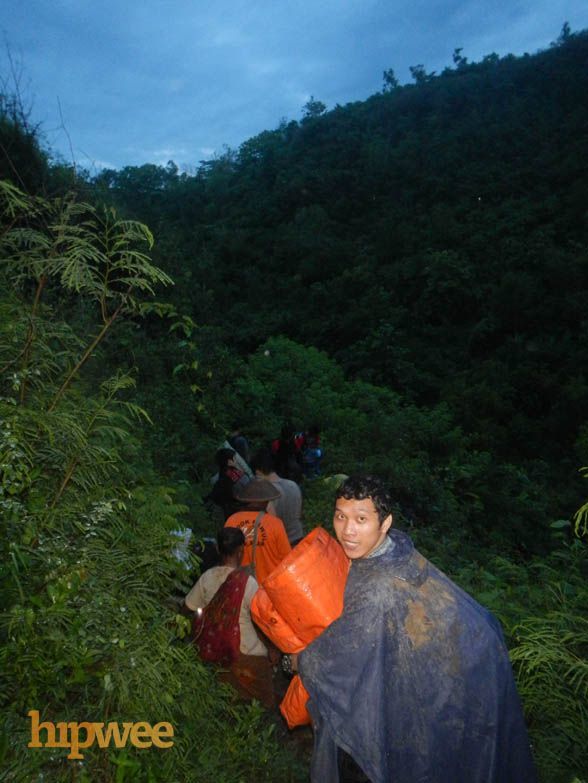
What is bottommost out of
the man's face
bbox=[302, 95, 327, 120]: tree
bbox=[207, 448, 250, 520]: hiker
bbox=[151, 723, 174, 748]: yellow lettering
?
bbox=[151, 723, 174, 748]: yellow lettering

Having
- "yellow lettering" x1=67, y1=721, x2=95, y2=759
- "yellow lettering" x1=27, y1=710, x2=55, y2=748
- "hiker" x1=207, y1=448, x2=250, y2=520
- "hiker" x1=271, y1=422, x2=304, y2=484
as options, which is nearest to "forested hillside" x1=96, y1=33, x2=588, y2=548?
"hiker" x1=271, y1=422, x2=304, y2=484

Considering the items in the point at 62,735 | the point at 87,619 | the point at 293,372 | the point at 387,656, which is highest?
the point at 293,372

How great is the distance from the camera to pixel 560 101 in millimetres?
32969

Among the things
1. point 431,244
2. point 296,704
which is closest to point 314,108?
point 431,244

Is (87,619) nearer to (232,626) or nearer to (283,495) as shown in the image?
(232,626)

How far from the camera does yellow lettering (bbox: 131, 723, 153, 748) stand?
2414 millimetres

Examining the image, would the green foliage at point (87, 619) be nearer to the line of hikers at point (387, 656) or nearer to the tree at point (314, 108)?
the line of hikers at point (387, 656)

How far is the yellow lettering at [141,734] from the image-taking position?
2.41 meters

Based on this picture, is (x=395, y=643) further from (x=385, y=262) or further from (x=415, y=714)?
(x=385, y=262)

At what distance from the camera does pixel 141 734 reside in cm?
246

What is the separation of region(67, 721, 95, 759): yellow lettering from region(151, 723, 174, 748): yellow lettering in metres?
0.29

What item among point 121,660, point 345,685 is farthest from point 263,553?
point 345,685

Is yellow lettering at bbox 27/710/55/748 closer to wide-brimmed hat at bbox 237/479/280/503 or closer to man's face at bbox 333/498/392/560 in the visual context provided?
man's face at bbox 333/498/392/560

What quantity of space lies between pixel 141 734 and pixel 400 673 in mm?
1369
